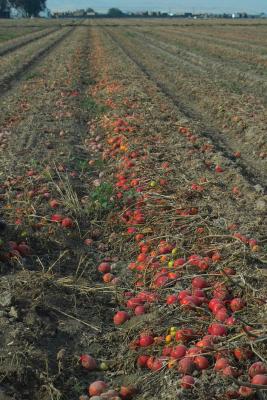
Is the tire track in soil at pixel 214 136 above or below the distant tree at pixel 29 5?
below

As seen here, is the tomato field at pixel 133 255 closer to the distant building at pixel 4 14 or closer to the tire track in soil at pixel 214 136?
the tire track in soil at pixel 214 136

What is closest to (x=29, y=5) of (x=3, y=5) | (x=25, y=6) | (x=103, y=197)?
(x=25, y=6)

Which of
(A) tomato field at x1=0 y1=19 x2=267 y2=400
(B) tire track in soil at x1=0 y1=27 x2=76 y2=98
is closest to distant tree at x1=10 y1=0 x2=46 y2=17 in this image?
(B) tire track in soil at x1=0 y1=27 x2=76 y2=98

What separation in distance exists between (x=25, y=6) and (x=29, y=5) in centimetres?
93

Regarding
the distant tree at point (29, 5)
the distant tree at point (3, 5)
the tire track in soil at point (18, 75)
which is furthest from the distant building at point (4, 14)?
the tire track in soil at point (18, 75)

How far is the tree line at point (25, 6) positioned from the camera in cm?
10906

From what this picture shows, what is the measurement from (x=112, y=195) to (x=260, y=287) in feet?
9.22

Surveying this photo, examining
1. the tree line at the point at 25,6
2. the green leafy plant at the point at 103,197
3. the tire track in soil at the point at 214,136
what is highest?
the tree line at the point at 25,6

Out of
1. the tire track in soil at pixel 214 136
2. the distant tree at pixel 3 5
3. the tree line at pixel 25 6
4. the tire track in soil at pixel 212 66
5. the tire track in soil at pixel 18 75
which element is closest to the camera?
the tire track in soil at pixel 214 136

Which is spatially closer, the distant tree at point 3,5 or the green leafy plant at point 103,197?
the green leafy plant at point 103,197

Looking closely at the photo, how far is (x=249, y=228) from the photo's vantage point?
5.34m

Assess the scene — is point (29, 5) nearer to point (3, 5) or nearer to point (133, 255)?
point (3, 5)

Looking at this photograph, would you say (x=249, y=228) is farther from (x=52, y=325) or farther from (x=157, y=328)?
(x=52, y=325)

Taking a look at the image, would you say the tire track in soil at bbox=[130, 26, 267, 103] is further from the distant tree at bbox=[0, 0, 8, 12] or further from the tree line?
the tree line
